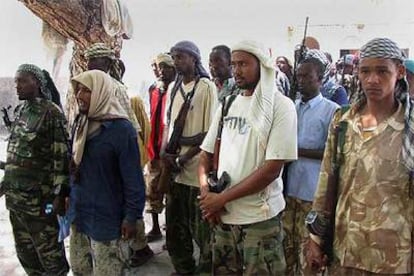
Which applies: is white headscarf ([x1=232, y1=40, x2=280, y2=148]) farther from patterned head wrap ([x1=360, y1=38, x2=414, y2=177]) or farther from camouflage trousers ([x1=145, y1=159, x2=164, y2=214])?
camouflage trousers ([x1=145, y1=159, x2=164, y2=214])

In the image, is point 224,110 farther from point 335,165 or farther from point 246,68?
point 335,165

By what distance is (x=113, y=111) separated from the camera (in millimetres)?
2441

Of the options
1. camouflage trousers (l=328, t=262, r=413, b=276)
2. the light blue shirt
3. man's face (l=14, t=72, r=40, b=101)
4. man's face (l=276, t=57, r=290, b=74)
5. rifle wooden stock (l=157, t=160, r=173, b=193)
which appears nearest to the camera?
camouflage trousers (l=328, t=262, r=413, b=276)

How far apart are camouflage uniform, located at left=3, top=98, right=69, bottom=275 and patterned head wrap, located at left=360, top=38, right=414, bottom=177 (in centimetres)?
185

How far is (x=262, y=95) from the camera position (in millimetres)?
2174

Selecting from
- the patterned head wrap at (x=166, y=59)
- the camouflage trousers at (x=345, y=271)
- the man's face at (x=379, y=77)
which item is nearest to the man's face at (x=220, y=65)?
the patterned head wrap at (x=166, y=59)

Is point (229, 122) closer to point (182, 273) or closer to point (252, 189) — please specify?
point (252, 189)

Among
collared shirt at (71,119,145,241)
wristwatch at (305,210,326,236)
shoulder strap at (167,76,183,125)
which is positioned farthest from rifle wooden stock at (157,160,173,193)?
wristwatch at (305,210,326,236)

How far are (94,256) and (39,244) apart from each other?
0.58 meters

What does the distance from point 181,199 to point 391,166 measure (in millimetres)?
1822

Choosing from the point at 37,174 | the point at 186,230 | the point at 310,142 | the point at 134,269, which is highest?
the point at 310,142

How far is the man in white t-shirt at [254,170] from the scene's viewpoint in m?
2.15

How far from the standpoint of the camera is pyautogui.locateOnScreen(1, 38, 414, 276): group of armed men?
173cm

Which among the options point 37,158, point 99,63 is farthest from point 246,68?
point 99,63
